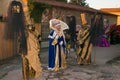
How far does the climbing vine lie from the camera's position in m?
19.0

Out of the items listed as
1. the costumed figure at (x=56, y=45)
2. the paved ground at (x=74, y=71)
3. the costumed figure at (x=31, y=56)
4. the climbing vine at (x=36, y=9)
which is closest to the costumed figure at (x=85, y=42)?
the paved ground at (x=74, y=71)

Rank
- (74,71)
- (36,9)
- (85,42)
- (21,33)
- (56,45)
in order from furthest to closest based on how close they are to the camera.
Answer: (36,9)
(85,42)
(56,45)
(74,71)
(21,33)

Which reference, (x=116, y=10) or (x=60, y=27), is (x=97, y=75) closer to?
(x=60, y=27)

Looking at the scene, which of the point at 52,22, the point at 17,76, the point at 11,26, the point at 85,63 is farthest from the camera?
the point at 85,63

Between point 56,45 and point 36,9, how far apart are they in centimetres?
787

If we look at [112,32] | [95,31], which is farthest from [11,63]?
[112,32]

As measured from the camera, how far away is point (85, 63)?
523 inches

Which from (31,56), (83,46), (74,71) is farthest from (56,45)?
(31,56)

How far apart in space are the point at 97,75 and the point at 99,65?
2.34 meters

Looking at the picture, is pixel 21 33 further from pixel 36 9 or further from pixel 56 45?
pixel 36 9

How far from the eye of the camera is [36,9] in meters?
19.4

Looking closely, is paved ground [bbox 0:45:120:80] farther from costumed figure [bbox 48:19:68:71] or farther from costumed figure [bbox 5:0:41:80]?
costumed figure [bbox 5:0:41:80]

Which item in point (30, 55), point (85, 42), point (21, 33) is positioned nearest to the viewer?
point (21, 33)

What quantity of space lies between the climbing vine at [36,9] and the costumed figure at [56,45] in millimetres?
7232
